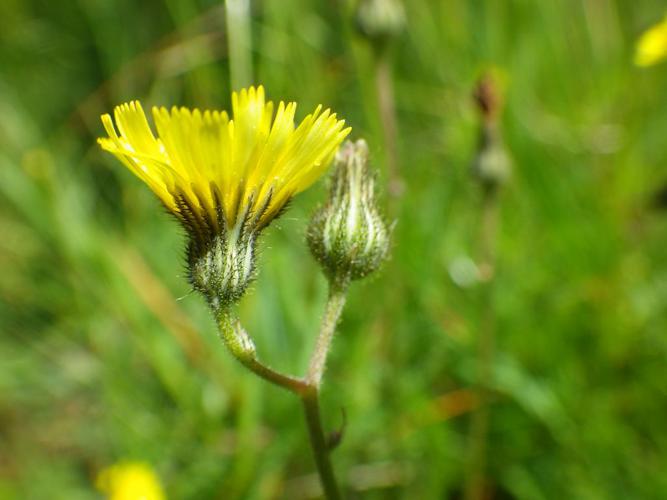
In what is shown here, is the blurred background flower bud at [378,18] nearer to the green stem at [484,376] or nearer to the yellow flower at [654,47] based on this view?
the green stem at [484,376]

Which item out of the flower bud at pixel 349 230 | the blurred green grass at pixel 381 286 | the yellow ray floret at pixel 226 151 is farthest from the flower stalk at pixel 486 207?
the yellow ray floret at pixel 226 151

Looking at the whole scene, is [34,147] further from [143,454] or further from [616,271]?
[616,271]

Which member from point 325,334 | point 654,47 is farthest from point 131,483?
point 654,47

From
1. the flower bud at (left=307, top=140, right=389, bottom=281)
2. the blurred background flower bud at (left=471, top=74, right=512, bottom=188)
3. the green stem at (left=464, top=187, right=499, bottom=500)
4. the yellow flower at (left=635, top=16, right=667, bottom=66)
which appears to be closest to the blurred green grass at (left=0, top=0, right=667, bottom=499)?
the green stem at (left=464, top=187, right=499, bottom=500)

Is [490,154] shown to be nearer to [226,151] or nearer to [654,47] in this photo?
[654,47]

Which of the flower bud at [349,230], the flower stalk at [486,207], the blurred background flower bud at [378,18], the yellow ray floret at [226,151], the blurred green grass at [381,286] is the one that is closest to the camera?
the yellow ray floret at [226,151]

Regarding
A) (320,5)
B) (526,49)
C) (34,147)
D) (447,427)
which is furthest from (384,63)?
(34,147)

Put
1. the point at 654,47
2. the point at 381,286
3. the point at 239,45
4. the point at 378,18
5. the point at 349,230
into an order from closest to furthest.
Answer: the point at 349,230
the point at 654,47
the point at 378,18
the point at 381,286
the point at 239,45
